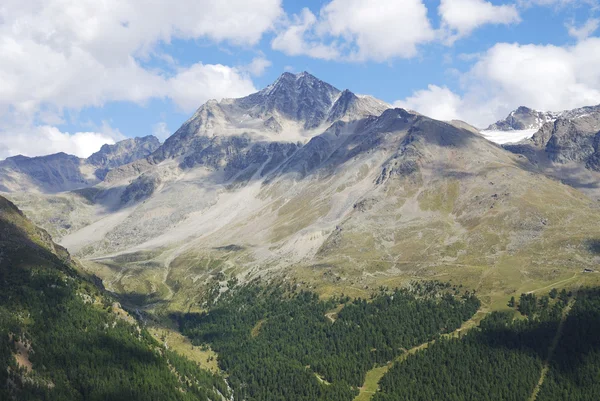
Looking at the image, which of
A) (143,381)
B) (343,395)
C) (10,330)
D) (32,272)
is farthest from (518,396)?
(32,272)

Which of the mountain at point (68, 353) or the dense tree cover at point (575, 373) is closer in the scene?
the mountain at point (68, 353)

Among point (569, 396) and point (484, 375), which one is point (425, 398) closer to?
point (484, 375)

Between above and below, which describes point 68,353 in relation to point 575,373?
above

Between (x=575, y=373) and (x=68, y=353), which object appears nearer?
(x=68, y=353)

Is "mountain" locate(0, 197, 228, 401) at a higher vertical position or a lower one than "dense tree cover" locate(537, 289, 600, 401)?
higher

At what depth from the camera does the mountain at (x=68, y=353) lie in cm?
15012

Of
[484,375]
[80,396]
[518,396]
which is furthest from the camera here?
[484,375]

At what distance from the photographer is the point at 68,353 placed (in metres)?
165

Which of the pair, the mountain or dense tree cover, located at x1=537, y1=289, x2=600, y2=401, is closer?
the mountain

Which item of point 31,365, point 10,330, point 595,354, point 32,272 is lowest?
point 595,354

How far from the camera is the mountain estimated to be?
15012cm

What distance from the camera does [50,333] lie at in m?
170

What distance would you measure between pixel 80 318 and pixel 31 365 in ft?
108

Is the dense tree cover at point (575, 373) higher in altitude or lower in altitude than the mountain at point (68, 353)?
lower
